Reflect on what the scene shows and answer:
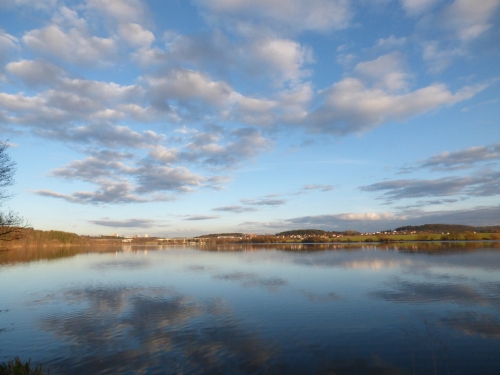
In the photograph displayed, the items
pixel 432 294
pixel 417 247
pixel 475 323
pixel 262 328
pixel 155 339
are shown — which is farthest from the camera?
pixel 417 247

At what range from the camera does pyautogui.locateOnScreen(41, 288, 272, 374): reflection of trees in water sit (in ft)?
36.3

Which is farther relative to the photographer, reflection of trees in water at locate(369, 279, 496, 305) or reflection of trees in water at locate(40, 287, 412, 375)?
reflection of trees in water at locate(369, 279, 496, 305)

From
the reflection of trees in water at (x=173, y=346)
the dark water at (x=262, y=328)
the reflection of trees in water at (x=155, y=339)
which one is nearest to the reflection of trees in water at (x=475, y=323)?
the dark water at (x=262, y=328)

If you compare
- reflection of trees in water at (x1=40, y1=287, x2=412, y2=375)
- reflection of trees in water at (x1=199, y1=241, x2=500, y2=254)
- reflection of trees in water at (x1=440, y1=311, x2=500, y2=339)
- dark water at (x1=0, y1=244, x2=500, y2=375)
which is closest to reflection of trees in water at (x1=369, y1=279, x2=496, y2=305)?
dark water at (x1=0, y1=244, x2=500, y2=375)

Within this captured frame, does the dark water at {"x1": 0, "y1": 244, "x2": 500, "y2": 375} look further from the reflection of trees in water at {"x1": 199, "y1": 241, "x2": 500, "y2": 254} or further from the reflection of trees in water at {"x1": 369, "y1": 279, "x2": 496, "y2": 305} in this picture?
the reflection of trees in water at {"x1": 199, "y1": 241, "x2": 500, "y2": 254}

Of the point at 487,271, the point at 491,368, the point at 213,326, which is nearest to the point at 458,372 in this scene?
the point at 491,368

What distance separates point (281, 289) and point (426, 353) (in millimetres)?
14161

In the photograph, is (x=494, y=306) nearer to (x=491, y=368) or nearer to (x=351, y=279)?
(x=491, y=368)

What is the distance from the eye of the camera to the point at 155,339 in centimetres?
1370

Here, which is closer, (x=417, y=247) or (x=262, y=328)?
(x=262, y=328)

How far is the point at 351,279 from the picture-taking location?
2970 cm

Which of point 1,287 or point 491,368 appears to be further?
point 1,287

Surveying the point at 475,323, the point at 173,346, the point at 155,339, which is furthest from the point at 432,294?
the point at 155,339

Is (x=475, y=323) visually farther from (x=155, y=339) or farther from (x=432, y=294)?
(x=155, y=339)
